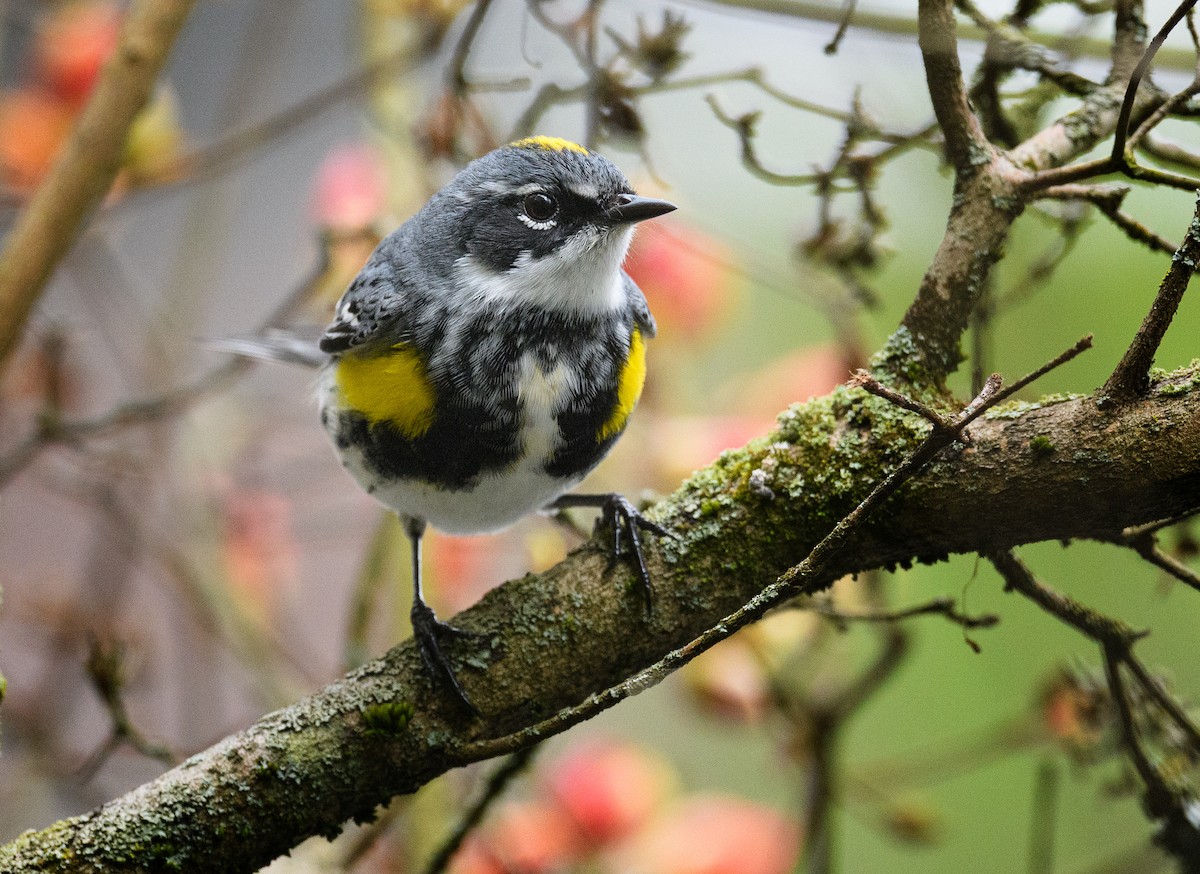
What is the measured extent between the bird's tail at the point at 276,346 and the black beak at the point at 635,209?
83 centimetres

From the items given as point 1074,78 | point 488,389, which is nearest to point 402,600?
point 488,389

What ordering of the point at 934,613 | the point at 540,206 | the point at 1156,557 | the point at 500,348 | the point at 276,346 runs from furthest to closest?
the point at 276,346
the point at 540,206
the point at 500,348
the point at 934,613
the point at 1156,557

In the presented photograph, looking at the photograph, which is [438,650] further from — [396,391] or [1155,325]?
[1155,325]

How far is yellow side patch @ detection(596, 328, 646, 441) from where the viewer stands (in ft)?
5.87

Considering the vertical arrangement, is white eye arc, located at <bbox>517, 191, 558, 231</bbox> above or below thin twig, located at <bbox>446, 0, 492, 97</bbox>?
below

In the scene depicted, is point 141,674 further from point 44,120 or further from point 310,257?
point 310,257

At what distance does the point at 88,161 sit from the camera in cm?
179

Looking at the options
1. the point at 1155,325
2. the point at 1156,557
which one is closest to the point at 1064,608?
the point at 1156,557

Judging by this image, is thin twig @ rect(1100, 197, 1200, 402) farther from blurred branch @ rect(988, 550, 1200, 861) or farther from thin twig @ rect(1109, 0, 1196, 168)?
blurred branch @ rect(988, 550, 1200, 861)

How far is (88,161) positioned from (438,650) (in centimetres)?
106

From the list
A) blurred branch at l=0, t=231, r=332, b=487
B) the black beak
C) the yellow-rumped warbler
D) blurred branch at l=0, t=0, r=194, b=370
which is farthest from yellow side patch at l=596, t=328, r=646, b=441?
blurred branch at l=0, t=0, r=194, b=370

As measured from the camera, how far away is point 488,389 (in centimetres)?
170

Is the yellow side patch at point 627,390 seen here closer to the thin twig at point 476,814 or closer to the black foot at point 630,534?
the black foot at point 630,534

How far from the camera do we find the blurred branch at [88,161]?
69.4 inches
